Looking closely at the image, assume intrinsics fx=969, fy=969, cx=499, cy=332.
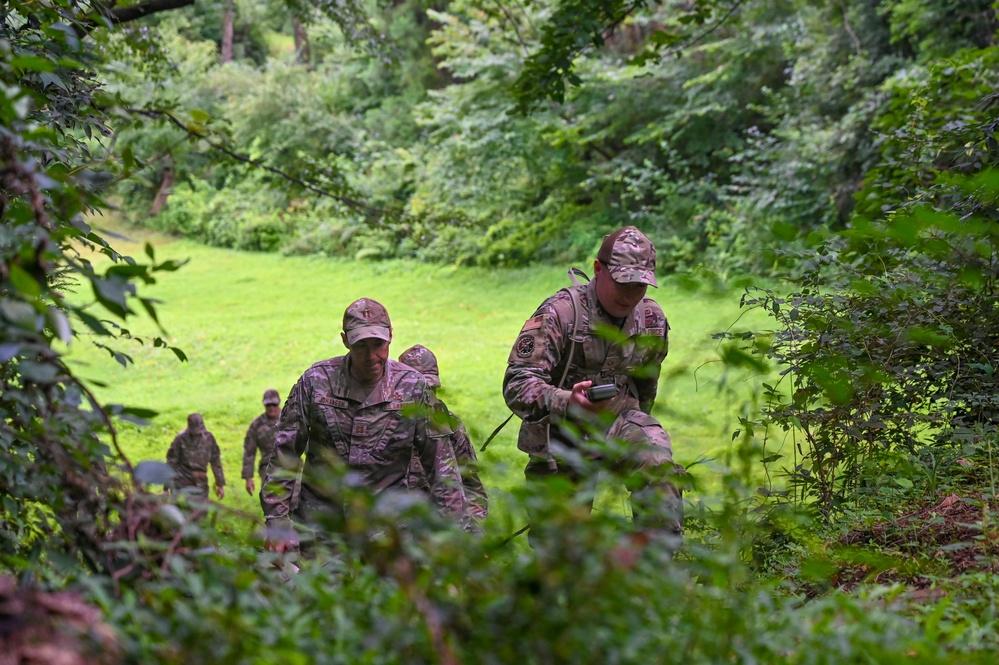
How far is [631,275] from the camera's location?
4859 mm

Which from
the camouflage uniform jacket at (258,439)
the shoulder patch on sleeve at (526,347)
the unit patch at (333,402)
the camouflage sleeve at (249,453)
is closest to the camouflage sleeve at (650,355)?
the shoulder patch on sleeve at (526,347)

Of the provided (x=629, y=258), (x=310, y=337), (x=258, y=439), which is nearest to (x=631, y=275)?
(x=629, y=258)

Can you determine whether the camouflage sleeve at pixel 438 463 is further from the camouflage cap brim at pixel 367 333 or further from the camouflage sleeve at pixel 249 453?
the camouflage sleeve at pixel 249 453

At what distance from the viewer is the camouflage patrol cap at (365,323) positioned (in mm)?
5402

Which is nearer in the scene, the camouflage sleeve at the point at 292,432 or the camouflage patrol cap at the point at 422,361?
the camouflage sleeve at the point at 292,432

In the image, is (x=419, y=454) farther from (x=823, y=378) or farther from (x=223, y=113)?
(x=223, y=113)

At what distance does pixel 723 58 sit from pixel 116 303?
21351 millimetres

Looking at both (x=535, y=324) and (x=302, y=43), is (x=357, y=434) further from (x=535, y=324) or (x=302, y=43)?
(x=302, y=43)

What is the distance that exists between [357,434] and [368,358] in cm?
43

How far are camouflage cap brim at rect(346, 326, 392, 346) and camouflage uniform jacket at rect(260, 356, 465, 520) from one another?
27cm

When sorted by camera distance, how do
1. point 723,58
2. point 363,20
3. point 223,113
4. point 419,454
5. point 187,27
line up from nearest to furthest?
point 419,454 < point 363,20 < point 723,58 < point 223,113 < point 187,27

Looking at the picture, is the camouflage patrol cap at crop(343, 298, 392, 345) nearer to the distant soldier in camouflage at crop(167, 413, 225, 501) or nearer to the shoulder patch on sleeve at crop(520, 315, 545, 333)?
the shoulder patch on sleeve at crop(520, 315, 545, 333)

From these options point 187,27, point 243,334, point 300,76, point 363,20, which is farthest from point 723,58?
point 187,27

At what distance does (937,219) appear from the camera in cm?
296
